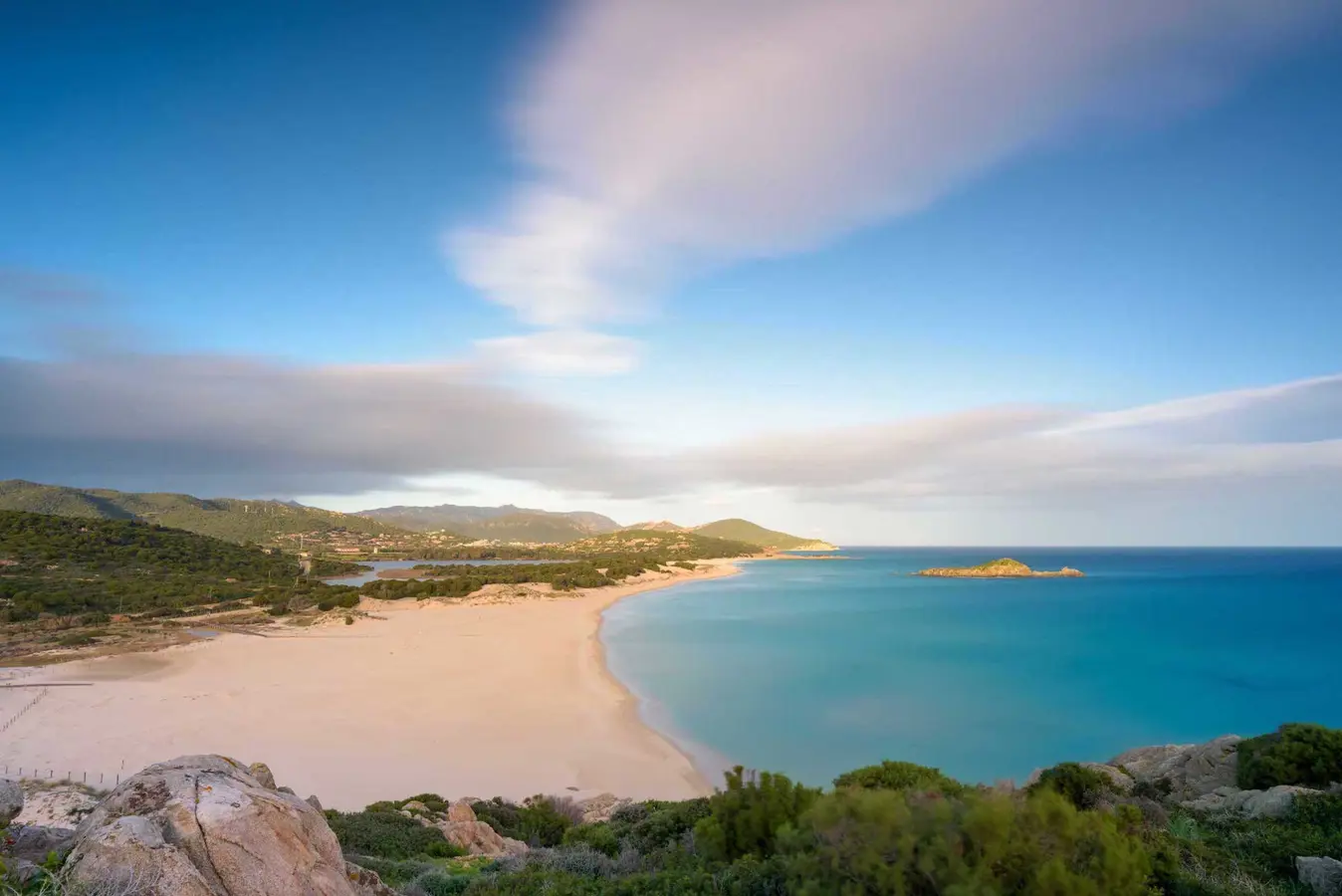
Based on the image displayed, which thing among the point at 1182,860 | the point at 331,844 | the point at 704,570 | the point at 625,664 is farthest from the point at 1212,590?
the point at 331,844

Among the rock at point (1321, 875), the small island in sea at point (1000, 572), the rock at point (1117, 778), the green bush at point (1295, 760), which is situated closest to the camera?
the rock at point (1321, 875)

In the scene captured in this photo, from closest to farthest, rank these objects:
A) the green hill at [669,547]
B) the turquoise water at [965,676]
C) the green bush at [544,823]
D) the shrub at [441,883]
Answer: the shrub at [441,883] < the green bush at [544,823] < the turquoise water at [965,676] < the green hill at [669,547]

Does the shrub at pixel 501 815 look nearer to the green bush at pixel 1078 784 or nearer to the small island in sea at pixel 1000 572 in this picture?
the green bush at pixel 1078 784

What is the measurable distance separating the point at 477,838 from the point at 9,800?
8104 mm

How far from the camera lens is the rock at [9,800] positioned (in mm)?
5359

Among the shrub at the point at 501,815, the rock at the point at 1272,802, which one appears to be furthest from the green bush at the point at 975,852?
the shrub at the point at 501,815

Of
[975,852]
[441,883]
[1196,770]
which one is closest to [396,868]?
[441,883]

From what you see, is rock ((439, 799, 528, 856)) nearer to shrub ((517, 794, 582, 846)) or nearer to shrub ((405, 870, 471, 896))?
shrub ((517, 794, 582, 846))

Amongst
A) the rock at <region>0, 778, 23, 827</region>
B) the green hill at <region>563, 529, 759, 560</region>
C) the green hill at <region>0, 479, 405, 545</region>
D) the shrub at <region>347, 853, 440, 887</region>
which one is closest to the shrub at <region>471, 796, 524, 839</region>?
the shrub at <region>347, 853, 440, 887</region>

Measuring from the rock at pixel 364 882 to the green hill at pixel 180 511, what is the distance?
136101 millimetres

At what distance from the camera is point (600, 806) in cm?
1505

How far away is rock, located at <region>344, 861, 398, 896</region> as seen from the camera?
5.38m

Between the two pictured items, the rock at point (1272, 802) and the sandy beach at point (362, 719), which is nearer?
the rock at point (1272, 802)

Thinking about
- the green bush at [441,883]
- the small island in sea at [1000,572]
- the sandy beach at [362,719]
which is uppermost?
the green bush at [441,883]
